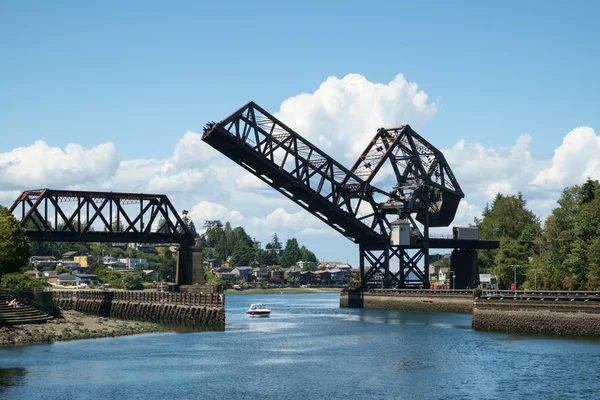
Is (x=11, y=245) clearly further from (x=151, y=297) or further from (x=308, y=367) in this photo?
(x=308, y=367)

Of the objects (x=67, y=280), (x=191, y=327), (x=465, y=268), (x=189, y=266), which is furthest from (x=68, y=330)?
(x=67, y=280)

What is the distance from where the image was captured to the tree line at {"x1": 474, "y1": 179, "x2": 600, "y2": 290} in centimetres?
7438

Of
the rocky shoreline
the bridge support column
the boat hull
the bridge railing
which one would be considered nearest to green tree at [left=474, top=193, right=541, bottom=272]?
the bridge support column

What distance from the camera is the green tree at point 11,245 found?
67.6 m

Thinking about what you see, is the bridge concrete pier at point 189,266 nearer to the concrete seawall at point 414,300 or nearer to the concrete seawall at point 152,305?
the concrete seawall at point 152,305

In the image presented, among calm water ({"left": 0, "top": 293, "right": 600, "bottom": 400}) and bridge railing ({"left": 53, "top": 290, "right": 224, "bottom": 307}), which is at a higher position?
bridge railing ({"left": 53, "top": 290, "right": 224, "bottom": 307})

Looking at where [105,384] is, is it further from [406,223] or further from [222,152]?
[406,223]

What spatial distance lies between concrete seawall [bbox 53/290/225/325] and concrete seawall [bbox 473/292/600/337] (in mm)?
21513

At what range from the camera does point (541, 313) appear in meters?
55.2

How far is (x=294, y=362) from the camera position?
46875mm

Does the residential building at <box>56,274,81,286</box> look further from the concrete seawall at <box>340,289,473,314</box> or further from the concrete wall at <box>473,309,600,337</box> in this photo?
the concrete wall at <box>473,309,600,337</box>

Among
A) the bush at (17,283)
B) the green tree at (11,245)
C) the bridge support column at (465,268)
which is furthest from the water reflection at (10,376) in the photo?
the bridge support column at (465,268)

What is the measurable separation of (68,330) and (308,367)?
20838 mm

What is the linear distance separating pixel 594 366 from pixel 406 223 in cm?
4884
